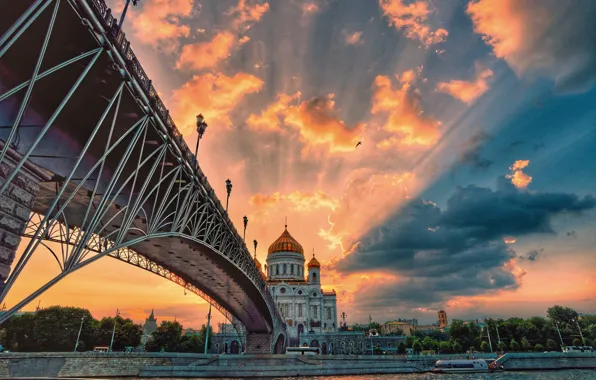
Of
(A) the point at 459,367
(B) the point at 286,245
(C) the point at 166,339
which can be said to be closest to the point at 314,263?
(B) the point at 286,245

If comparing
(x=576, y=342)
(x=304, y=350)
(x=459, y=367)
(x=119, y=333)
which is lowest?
(x=459, y=367)

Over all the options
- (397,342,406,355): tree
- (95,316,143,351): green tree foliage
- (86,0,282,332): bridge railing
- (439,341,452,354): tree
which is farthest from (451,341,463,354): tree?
(86,0,282,332): bridge railing

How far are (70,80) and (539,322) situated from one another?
332ft

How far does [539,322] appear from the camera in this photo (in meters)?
81.5

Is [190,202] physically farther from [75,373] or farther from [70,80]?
[75,373]

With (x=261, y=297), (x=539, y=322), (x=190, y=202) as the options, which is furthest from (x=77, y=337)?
(x=539, y=322)

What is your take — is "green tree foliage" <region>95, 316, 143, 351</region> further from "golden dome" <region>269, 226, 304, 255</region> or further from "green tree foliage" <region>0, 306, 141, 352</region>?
"golden dome" <region>269, 226, 304, 255</region>

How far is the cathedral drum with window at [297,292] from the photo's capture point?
94.8m

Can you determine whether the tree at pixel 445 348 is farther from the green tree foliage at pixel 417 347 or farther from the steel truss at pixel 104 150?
the steel truss at pixel 104 150

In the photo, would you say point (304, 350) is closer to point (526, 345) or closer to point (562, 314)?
point (526, 345)

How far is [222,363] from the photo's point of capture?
45344 mm

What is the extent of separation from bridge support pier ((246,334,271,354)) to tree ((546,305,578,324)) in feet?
225

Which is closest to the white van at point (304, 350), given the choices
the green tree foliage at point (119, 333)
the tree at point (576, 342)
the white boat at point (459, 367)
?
the white boat at point (459, 367)

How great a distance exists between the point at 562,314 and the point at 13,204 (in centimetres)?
10672
